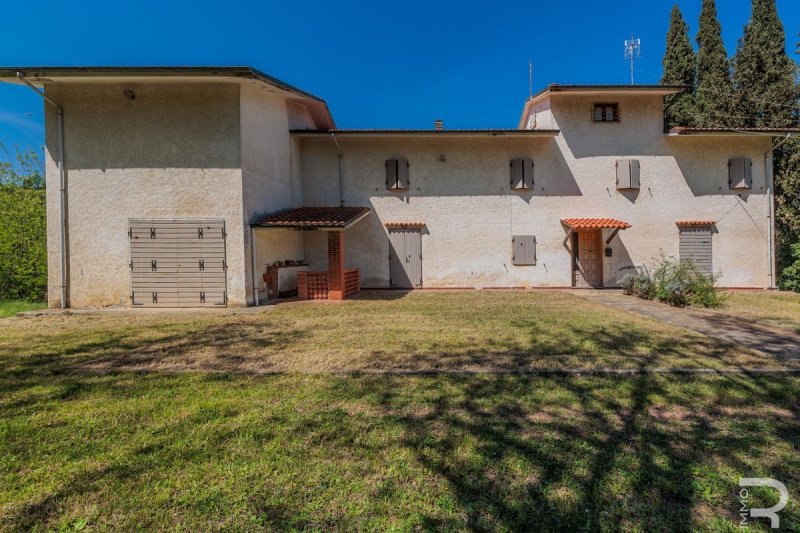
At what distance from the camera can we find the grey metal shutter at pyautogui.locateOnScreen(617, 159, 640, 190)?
520 inches

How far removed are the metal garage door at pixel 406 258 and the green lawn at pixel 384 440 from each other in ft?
27.0

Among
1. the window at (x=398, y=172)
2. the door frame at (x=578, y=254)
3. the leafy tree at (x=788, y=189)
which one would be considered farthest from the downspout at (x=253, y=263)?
the leafy tree at (x=788, y=189)

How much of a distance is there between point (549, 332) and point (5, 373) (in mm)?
7928

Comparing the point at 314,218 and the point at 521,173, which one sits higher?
the point at 521,173

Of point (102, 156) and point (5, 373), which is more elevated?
point (102, 156)

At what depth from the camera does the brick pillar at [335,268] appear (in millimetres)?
10859

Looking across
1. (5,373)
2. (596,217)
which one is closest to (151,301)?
(5,373)

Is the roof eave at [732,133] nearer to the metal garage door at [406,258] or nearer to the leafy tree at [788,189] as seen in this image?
the leafy tree at [788,189]

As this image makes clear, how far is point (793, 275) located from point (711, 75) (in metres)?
11.0

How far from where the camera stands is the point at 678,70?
19203mm

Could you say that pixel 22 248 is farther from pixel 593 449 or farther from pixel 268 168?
pixel 593 449

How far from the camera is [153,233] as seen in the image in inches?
388

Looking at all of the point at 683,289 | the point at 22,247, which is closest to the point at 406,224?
the point at 683,289

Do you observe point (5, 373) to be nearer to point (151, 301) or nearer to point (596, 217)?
point (151, 301)
